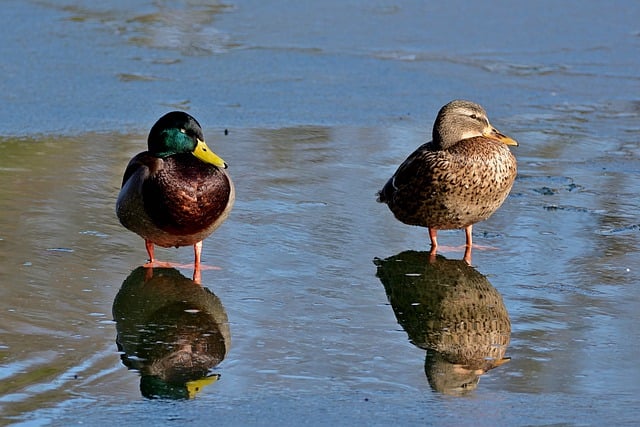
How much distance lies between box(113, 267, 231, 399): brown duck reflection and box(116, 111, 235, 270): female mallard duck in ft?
0.59

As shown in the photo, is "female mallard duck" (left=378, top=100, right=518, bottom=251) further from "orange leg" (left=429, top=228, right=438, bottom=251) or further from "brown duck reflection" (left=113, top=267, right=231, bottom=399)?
"brown duck reflection" (left=113, top=267, right=231, bottom=399)

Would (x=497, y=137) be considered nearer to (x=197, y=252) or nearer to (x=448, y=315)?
(x=448, y=315)

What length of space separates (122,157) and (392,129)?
1.71 meters

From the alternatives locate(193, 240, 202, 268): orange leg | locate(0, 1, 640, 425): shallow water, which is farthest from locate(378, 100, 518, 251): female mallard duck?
locate(193, 240, 202, 268): orange leg

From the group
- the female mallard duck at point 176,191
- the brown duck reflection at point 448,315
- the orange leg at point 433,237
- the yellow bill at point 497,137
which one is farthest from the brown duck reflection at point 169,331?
the yellow bill at point 497,137

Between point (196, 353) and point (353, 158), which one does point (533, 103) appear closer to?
point (353, 158)

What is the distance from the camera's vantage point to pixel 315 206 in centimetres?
565

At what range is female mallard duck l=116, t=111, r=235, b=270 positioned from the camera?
476cm

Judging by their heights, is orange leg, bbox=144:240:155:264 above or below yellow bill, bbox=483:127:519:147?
below

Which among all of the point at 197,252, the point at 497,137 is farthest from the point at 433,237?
the point at 197,252

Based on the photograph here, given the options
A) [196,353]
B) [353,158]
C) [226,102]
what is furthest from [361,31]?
[196,353]

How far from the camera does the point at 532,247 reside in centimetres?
510

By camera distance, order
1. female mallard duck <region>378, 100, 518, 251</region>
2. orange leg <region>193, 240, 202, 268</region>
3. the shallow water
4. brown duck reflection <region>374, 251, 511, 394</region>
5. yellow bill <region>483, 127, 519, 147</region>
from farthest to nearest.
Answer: yellow bill <region>483, 127, 519, 147</region>
female mallard duck <region>378, 100, 518, 251</region>
orange leg <region>193, 240, 202, 268</region>
brown duck reflection <region>374, 251, 511, 394</region>
the shallow water

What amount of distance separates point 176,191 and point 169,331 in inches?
33.8
